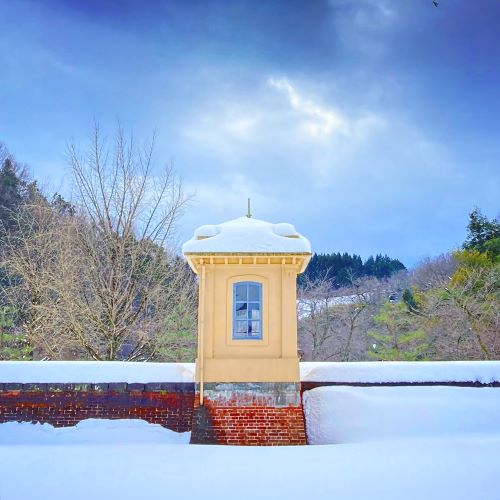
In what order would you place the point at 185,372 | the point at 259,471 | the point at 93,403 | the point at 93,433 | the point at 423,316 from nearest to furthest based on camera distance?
the point at 259,471, the point at 93,433, the point at 93,403, the point at 185,372, the point at 423,316

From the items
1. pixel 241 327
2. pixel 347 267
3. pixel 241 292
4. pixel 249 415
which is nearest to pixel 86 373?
pixel 241 327

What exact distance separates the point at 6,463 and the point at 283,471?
11.2ft

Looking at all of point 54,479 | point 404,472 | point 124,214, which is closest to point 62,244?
point 124,214

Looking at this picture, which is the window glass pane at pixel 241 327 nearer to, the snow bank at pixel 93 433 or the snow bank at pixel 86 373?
the snow bank at pixel 86 373

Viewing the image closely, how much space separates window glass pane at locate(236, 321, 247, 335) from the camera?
7656 millimetres

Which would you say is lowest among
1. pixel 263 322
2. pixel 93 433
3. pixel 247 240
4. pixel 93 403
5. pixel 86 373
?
pixel 93 433

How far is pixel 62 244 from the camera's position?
45.8 feet

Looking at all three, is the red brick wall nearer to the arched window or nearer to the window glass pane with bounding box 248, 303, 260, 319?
the arched window

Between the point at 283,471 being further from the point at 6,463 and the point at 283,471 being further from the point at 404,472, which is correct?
the point at 6,463

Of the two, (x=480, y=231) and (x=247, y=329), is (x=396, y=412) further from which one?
(x=480, y=231)

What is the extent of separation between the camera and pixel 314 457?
578 centimetres

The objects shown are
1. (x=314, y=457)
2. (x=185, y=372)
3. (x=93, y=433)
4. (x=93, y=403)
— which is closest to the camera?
(x=314, y=457)

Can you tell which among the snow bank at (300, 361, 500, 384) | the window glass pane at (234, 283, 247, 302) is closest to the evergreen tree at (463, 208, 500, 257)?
the snow bank at (300, 361, 500, 384)

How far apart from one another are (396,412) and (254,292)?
303cm
